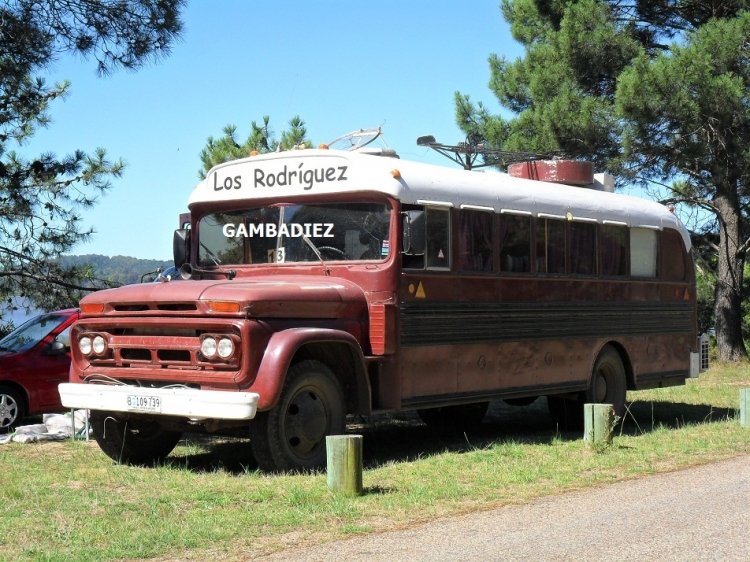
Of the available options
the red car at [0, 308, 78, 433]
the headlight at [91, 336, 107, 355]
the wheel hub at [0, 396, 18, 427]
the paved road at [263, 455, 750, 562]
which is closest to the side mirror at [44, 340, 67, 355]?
the red car at [0, 308, 78, 433]

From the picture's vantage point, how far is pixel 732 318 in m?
23.6

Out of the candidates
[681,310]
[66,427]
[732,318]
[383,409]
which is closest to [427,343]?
[383,409]

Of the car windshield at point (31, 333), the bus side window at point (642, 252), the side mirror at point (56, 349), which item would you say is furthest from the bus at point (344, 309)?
the car windshield at point (31, 333)

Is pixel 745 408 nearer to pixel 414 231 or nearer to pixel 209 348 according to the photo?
pixel 414 231

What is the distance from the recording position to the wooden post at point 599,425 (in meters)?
10.7

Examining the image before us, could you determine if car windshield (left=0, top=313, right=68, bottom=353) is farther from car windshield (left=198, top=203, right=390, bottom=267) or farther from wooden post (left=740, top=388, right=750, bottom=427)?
wooden post (left=740, top=388, right=750, bottom=427)

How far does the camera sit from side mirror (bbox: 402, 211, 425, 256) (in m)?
9.83

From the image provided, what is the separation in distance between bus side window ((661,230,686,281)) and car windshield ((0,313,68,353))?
717cm

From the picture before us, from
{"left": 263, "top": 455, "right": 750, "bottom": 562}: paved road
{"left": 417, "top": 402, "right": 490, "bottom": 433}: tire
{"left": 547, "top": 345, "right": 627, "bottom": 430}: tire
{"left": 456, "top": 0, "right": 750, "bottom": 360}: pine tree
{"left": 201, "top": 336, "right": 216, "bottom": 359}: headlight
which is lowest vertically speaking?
{"left": 263, "top": 455, "right": 750, "bottom": 562}: paved road

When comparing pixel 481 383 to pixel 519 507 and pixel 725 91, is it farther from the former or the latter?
pixel 725 91

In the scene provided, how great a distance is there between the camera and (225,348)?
885 centimetres

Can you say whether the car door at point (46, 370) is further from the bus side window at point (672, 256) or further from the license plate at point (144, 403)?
the bus side window at point (672, 256)

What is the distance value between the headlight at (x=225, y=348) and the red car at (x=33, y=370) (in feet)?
15.8

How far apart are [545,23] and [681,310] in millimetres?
11486
